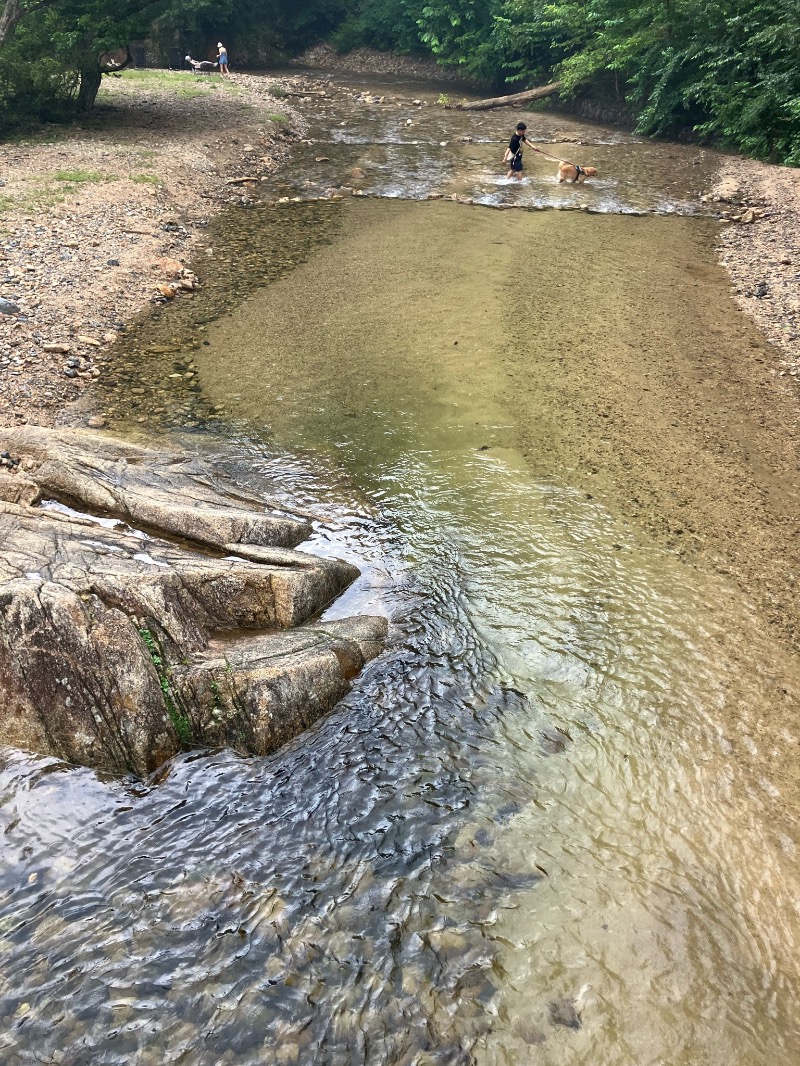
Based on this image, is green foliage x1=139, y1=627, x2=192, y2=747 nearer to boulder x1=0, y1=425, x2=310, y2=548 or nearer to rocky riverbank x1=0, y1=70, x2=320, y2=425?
boulder x1=0, y1=425, x2=310, y2=548

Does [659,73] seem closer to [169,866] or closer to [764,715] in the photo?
[764,715]

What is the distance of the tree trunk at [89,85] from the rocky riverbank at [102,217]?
39 cm

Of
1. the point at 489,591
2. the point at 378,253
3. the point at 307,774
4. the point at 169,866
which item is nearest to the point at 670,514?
the point at 489,591

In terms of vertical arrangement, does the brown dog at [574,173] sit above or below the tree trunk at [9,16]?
below

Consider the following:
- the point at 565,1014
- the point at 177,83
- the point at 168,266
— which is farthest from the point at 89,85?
the point at 565,1014

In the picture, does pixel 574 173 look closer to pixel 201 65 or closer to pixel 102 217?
pixel 102 217

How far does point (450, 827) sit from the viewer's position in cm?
464

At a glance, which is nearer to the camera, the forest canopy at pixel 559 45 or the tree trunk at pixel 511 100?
the forest canopy at pixel 559 45

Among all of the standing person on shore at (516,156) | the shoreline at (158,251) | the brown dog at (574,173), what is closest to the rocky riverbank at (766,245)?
the shoreline at (158,251)

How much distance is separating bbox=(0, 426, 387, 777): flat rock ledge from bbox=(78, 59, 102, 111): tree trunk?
17807mm

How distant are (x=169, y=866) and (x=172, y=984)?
2.24 feet

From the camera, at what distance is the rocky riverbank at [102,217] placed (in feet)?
32.1

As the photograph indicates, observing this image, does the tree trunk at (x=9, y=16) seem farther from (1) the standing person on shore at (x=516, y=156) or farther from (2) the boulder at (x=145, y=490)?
(2) the boulder at (x=145, y=490)

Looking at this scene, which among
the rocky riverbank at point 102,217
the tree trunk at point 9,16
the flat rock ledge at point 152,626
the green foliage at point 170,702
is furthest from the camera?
the tree trunk at point 9,16
